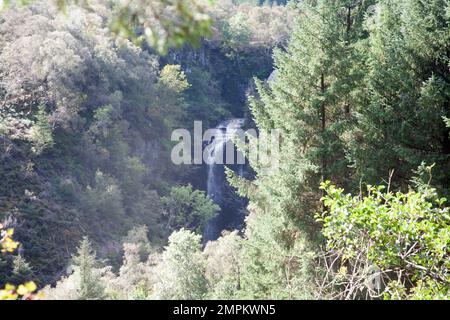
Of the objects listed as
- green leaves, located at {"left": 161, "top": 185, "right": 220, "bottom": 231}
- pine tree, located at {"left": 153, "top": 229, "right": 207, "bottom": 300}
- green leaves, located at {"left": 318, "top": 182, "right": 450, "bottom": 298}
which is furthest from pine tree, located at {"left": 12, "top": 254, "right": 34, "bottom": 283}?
green leaves, located at {"left": 318, "top": 182, "right": 450, "bottom": 298}

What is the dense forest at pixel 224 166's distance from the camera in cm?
430

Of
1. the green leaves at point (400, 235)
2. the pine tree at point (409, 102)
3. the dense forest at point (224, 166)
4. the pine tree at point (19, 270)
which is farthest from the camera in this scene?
the pine tree at point (19, 270)

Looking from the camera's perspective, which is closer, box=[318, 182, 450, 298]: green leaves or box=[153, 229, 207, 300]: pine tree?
box=[318, 182, 450, 298]: green leaves

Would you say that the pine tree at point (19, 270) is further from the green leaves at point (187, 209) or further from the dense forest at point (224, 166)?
the green leaves at point (187, 209)

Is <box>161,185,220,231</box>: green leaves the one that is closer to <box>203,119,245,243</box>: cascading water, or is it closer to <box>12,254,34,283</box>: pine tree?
<box>203,119,245,243</box>: cascading water

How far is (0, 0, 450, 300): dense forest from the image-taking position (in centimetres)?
430

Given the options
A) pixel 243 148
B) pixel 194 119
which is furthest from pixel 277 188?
pixel 194 119

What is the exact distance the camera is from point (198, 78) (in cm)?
3966

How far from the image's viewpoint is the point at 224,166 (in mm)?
13836

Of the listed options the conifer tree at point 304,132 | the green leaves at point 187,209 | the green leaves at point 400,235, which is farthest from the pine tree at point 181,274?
the green leaves at point 187,209

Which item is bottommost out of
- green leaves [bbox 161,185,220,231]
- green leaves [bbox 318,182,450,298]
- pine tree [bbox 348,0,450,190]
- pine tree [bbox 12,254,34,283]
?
pine tree [bbox 12,254,34,283]

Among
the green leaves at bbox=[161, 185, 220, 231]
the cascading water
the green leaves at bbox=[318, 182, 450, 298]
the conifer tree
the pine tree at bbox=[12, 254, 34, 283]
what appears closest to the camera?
the green leaves at bbox=[318, 182, 450, 298]

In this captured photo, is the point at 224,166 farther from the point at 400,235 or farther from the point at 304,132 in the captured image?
the point at 400,235
